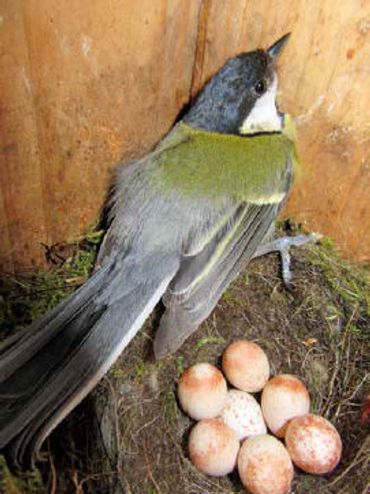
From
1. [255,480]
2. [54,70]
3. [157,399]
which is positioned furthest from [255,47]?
[255,480]

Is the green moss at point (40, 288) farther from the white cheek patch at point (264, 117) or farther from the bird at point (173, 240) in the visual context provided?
the white cheek patch at point (264, 117)

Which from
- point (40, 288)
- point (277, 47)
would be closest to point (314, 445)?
point (40, 288)

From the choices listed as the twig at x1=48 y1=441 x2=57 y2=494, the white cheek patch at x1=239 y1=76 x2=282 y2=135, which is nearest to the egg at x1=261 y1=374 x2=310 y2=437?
the twig at x1=48 y1=441 x2=57 y2=494

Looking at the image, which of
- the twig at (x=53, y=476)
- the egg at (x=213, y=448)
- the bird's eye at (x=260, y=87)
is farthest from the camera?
the bird's eye at (x=260, y=87)

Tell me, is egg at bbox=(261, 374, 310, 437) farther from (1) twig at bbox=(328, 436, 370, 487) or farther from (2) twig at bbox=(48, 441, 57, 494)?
(2) twig at bbox=(48, 441, 57, 494)

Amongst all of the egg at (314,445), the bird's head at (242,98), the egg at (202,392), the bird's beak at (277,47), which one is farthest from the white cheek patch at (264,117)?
the egg at (314,445)

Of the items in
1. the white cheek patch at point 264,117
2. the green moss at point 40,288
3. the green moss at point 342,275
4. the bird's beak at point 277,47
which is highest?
the bird's beak at point 277,47

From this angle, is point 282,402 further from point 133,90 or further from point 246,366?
point 133,90
